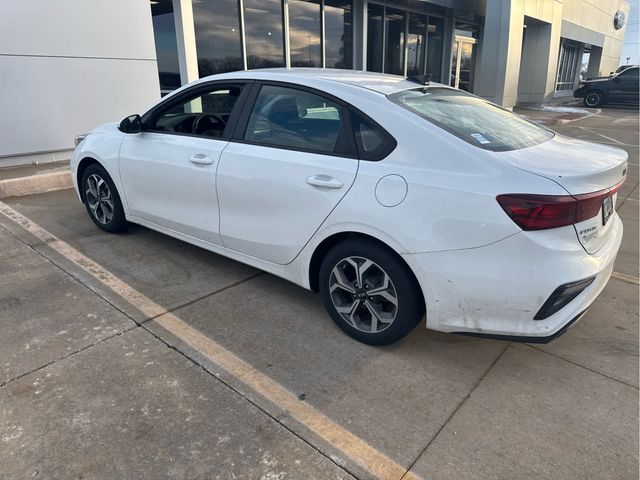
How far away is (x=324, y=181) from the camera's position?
2891 mm

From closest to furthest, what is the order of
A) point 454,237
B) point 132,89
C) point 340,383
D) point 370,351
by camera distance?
point 454,237
point 340,383
point 370,351
point 132,89

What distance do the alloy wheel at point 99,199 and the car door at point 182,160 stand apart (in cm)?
42

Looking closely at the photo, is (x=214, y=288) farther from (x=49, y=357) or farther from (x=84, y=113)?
(x=84, y=113)

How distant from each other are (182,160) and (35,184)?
3.87m

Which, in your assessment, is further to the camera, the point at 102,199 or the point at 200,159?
the point at 102,199

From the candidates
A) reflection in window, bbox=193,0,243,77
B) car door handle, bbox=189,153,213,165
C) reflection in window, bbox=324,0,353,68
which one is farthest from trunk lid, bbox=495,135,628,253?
reflection in window, bbox=324,0,353,68

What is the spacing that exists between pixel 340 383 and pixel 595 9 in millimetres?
31143

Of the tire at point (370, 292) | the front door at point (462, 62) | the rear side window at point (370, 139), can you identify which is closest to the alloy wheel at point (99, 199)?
the tire at point (370, 292)

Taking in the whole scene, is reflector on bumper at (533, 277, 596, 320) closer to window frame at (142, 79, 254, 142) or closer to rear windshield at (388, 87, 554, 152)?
rear windshield at (388, 87, 554, 152)

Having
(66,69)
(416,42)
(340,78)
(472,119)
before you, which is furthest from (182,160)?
(416,42)

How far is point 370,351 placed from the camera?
9.81 ft

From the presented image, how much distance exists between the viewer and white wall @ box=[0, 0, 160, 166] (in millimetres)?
6855

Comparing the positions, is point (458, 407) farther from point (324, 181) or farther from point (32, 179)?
point (32, 179)

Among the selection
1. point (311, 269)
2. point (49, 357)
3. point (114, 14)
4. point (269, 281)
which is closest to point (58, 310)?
point (49, 357)
